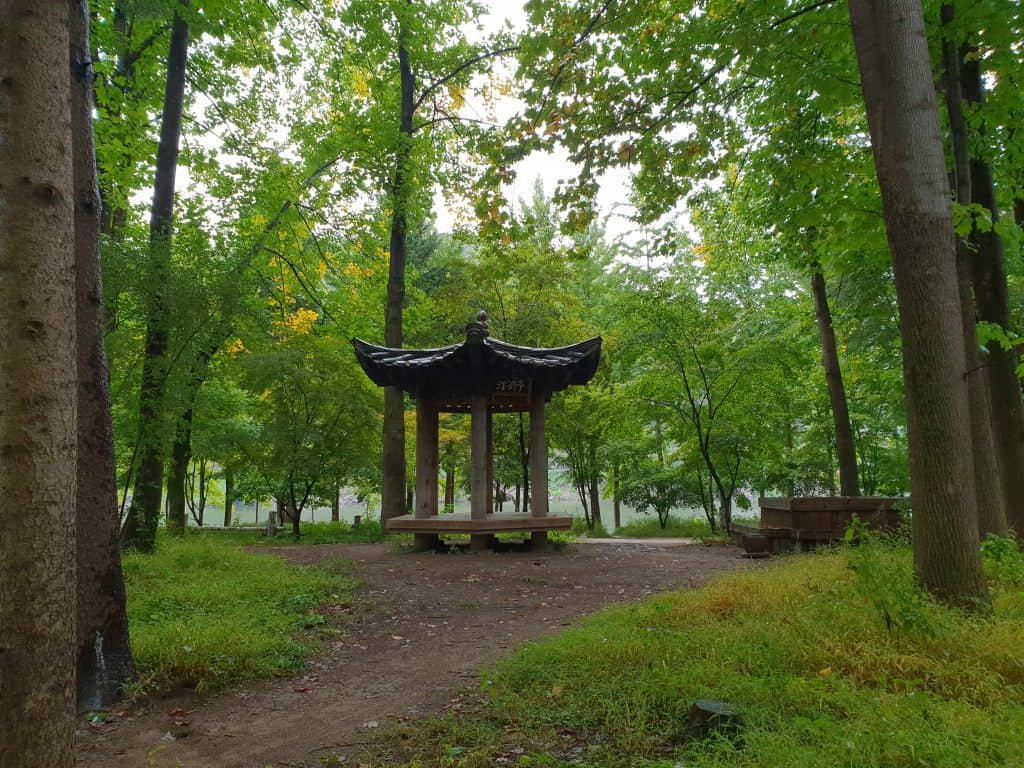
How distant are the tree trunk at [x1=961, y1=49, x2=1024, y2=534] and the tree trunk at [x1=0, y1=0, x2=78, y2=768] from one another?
800 centimetres

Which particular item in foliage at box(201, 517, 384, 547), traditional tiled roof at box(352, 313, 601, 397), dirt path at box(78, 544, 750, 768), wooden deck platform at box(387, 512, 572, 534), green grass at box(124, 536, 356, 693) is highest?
traditional tiled roof at box(352, 313, 601, 397)

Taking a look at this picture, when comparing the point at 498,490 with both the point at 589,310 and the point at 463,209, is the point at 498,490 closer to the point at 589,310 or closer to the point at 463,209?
the point at 589,310

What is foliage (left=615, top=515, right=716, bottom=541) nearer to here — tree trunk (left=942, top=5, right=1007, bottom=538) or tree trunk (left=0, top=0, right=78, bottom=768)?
tree trunk (left=942, top=5, right=1007, bottom=538)

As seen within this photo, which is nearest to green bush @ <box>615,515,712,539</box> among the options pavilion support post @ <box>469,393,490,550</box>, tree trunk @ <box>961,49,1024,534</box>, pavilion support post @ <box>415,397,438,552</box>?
pavilion support post @ <box>469,393,490,550</box>

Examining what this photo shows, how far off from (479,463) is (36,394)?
807cm

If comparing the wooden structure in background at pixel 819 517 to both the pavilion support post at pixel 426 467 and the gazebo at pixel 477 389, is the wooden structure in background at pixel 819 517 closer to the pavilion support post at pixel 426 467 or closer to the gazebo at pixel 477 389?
the gazebo at pixel 477 389

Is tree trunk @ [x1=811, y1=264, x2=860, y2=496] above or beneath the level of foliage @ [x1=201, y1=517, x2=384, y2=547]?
above

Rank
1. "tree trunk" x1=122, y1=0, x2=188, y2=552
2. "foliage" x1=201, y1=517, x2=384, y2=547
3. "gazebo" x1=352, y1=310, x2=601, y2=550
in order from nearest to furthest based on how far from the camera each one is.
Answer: "tree trunk" x1=122, y1=0, x2=188, y2=552
"gazebo" x1=352, y1=310, x2=601, y2=550
"foliage" x1=201, y1=517, x2=384, y2=547

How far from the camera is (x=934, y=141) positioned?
4.26 m

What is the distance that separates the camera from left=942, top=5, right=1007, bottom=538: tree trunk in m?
5.39

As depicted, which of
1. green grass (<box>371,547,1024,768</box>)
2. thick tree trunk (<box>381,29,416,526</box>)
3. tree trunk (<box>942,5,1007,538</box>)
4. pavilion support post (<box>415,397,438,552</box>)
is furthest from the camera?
thick tree trunk (<box>381,29,416,526</box>)

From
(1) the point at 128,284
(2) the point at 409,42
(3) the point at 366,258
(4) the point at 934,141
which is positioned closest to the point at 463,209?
(3) the point at 366,258

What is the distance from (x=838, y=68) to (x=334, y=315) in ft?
39.2

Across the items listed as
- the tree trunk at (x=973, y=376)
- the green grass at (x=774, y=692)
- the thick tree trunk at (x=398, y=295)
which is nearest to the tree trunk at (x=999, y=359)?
the tree trunk at (x=973, y=376)
